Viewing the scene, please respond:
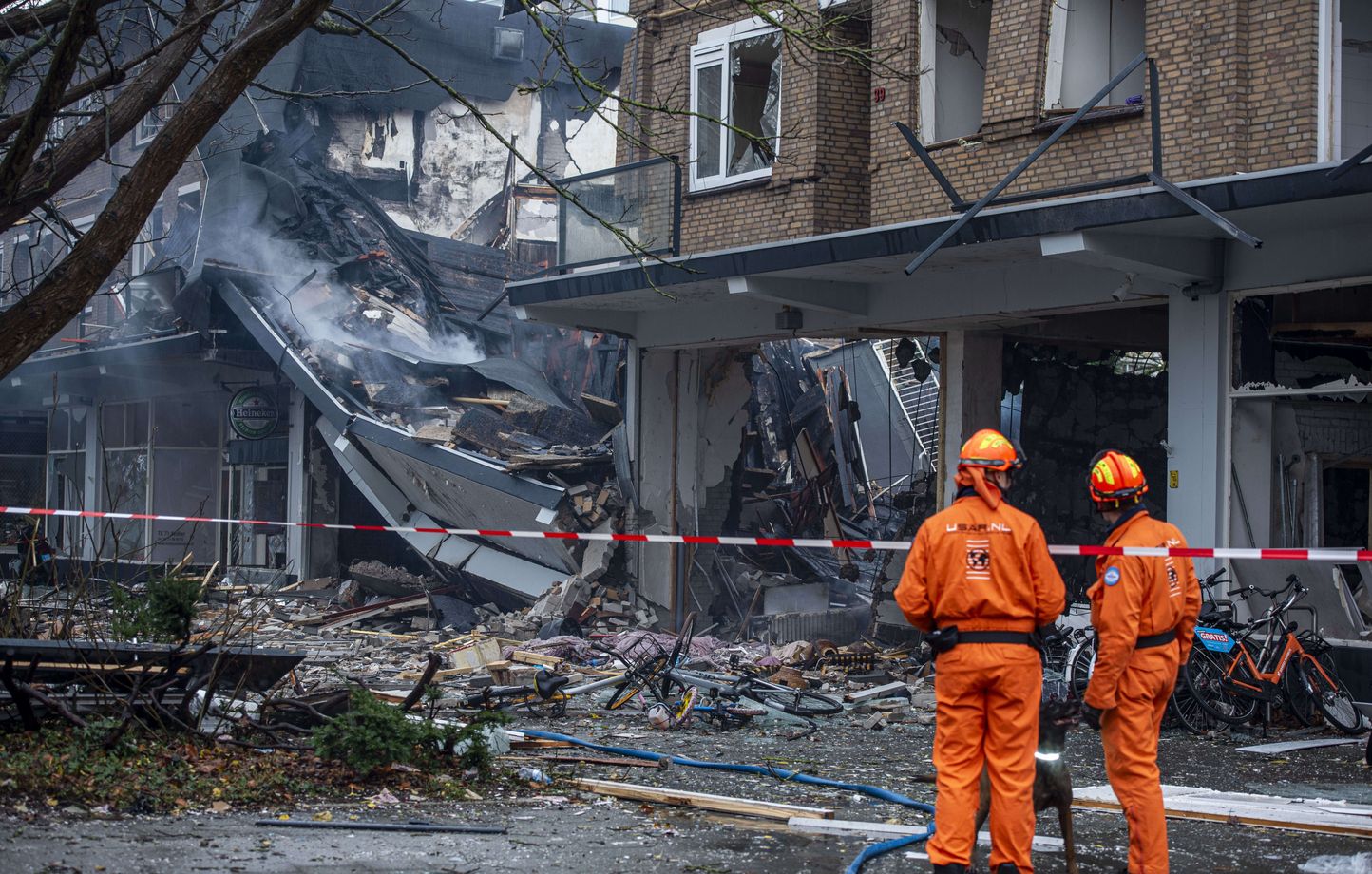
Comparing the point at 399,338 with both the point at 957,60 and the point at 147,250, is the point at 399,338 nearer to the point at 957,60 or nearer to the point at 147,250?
the point at 957,60

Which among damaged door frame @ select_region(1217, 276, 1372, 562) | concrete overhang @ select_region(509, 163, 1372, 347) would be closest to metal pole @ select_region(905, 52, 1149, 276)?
concrete overhang @ select_region(509, 163, 1372, 347)

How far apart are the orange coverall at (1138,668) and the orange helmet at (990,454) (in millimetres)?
579

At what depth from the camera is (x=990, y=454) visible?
18.8 ft

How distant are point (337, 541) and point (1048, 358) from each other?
12.5m

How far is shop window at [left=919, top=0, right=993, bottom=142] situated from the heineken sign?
524 inches

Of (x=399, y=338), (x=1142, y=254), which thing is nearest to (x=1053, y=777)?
(x=1142, y=254)

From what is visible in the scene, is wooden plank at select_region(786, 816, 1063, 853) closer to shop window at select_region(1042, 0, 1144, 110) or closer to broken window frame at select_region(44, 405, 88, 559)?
shop window at select_region(1042, 0, 1144, 110)

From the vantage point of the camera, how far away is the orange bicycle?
1023 cm

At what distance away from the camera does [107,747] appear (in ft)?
23.1

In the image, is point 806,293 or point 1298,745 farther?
point 806,293

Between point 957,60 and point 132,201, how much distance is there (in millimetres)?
10269

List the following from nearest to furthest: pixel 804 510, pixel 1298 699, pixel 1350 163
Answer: pixel 1350 163, pixel 1298 699, pixel 804 510

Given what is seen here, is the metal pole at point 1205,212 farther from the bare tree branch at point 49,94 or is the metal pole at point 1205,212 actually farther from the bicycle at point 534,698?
the bare tree branch at point 49,94

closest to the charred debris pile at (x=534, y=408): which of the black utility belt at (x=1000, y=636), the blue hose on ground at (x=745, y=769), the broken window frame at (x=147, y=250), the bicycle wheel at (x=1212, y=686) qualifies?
the broken window frame at (x=147, y=250)
